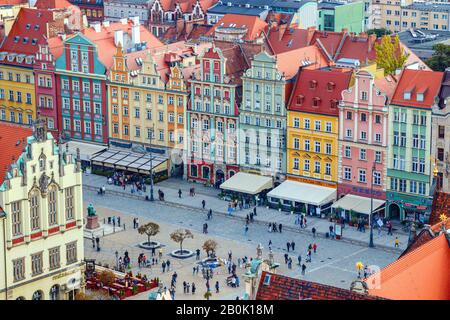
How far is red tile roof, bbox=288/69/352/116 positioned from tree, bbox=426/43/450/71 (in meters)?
37.5

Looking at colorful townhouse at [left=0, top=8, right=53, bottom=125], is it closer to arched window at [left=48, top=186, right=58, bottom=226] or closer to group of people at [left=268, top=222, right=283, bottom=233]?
group of people at [left=268, top=222, right=283, bottom=233]

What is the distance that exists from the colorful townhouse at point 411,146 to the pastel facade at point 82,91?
4053 centimetres

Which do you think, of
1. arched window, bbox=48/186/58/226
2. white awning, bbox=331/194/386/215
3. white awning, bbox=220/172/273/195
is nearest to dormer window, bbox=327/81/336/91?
white awning, bbox=331/194/386/215

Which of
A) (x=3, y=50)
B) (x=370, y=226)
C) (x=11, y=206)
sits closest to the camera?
(x=11, y=206)

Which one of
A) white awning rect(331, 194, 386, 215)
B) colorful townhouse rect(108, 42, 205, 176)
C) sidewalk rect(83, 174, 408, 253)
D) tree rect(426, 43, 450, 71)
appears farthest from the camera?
tree rect(426, 43, 450, 71)

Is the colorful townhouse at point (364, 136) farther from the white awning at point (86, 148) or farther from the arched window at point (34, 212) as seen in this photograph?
the arched window at point (34, 212)

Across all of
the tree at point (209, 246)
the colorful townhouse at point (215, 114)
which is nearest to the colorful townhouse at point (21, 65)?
the colorful townhouse at point (215, 114)

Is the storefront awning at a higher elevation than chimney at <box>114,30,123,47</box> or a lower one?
lower

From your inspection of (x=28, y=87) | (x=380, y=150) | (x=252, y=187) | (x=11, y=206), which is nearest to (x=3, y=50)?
(x=28, y=87)

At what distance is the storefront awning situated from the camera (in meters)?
131

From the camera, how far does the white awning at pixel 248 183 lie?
401 ft

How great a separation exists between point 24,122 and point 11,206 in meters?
A: 65.4

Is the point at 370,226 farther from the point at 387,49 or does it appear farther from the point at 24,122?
the point at 24,122

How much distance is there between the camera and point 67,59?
140750 mm
